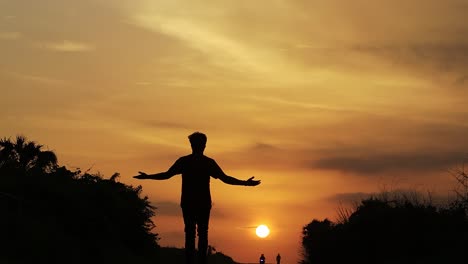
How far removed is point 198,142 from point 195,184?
85 centimetres

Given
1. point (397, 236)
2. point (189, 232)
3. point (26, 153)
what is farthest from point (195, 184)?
point (26, 153)

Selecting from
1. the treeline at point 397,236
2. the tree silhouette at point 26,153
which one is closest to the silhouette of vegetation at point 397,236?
the treeline at point 397,236

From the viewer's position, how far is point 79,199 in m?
22.5

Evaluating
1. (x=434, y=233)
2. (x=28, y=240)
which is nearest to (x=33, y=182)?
(x=28, y=240)

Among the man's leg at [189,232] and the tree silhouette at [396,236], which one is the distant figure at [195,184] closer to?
the man's leg at [189,232]

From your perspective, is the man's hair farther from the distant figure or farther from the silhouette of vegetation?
the silhouette of vegetation

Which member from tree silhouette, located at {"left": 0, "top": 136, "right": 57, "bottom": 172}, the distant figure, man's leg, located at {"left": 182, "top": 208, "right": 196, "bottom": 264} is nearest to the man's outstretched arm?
the distant figure

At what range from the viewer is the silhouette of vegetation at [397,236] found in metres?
18.0

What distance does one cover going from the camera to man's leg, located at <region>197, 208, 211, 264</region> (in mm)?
16656

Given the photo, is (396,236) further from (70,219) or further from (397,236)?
(70,219)

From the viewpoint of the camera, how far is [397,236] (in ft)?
65.9

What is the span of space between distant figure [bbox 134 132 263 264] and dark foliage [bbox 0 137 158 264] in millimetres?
3435

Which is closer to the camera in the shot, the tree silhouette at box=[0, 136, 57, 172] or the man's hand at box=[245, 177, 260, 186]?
the man's hand at box=[245, 177, 260, 186]

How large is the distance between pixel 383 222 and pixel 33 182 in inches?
364
